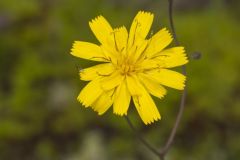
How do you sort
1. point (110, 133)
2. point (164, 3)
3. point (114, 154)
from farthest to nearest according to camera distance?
point (164, 3), point (110, 133), point (114, 154)

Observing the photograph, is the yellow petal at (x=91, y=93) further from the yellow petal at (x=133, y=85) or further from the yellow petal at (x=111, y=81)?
the yellow petal at (x=133, y=85)

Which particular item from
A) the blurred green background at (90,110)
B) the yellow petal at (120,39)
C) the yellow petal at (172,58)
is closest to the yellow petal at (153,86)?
the yellow petal at (172,58)

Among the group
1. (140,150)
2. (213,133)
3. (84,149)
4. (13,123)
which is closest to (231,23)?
(213,133)

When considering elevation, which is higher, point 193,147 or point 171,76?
point 171,76

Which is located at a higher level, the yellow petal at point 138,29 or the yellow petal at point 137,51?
the yellow petal at point 138,29

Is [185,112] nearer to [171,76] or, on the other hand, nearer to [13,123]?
[13,123]
